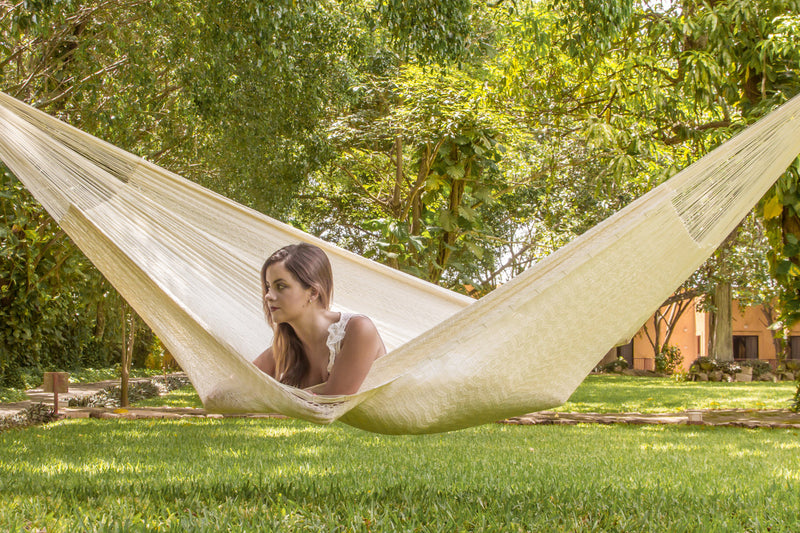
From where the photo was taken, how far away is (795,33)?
13.0ft

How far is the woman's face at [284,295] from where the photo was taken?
7.24ft

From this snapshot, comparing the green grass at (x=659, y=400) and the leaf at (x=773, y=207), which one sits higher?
the leaf at (x=773, y=207)

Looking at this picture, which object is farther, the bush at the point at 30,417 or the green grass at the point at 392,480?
the bush at the point at 30,417

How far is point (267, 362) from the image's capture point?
2438 mm

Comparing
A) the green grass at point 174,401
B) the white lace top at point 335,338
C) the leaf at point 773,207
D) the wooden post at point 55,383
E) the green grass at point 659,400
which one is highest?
the leaf at point 773,207

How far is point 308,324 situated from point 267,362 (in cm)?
29

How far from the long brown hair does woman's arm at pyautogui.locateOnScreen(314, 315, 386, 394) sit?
0.58 ft

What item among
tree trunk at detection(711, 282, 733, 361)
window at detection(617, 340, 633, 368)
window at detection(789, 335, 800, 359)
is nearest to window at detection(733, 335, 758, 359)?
window at detection(789, 335, 800, 359)

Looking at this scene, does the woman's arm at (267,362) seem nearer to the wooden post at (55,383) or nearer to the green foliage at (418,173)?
the green foliage at (418,173)

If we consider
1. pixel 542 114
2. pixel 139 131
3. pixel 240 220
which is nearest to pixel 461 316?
pixel 240 220

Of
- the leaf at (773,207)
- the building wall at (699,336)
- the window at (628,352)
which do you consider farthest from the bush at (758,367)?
the leaf at (773,207)

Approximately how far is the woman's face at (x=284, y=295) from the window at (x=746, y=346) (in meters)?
20.9

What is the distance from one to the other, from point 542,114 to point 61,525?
4625mm

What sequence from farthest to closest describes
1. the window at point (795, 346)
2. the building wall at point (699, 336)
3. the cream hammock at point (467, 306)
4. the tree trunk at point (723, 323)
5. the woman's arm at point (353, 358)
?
the building wall at point (699, 336), the window at point (795, 346), the tree trunk at point (723, 323), the woman's arm at point (353, 358), the cream hammock at point (467, 306)
